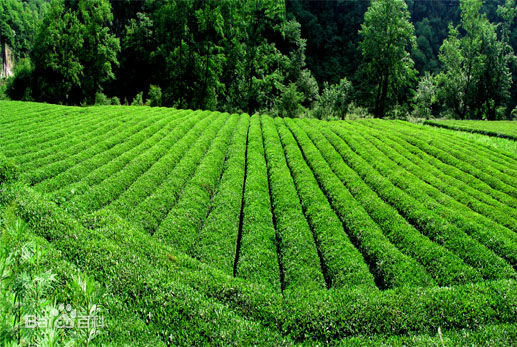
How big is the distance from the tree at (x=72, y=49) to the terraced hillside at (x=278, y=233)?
30389mm

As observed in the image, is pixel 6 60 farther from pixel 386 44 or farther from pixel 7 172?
pixel 7 172

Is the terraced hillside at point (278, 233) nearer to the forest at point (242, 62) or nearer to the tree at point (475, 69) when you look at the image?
the forest at point (242, 62)

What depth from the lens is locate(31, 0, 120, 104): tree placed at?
4781cm

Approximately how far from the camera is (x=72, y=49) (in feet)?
160

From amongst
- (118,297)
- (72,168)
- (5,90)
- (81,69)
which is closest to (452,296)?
(118,297)

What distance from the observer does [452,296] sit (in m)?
9.26

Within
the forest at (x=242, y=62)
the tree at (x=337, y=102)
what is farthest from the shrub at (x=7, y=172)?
the tree at (x=337, y=102)

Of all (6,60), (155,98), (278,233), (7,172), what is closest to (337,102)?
(155,98)

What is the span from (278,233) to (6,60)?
139569mm

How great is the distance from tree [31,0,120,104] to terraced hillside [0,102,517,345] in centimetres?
3039

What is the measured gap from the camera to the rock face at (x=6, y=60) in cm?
10699

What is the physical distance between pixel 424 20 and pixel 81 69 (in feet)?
320

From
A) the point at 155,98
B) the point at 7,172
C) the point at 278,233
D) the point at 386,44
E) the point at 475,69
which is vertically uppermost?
the point at 386,44

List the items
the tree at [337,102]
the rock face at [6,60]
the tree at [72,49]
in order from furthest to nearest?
the rock face at [6,60], the tree at [337,102], the tree at [72,49]
